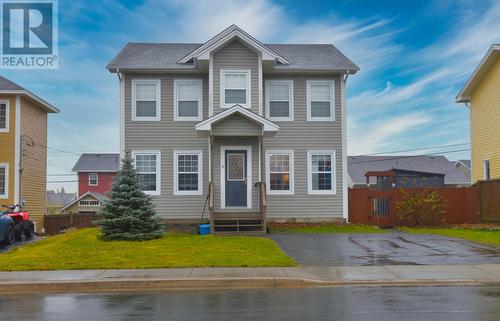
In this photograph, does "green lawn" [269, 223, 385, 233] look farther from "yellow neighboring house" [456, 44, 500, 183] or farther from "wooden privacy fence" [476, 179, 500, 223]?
"yellow neighboring house" [456, 44, 500, 183]

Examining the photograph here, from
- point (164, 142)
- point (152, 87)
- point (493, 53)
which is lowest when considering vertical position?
point (164, 142)

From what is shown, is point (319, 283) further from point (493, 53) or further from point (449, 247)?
point (493, 53)

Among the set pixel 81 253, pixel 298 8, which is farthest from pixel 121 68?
pixel 81 253

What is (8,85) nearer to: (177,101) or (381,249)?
(177,101)

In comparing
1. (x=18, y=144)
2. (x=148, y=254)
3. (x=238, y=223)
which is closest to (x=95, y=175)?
(x=18, y=144)

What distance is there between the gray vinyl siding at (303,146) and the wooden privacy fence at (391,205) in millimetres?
1319

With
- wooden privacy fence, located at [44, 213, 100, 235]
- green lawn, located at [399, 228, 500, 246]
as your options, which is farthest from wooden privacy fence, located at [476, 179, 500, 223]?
wooden privacy fence, located at [44, 213, 100, 235]

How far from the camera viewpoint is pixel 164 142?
73.2ft

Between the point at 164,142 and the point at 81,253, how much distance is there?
874 centimetres

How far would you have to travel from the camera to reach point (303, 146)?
22.6 m

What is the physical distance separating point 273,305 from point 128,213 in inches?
382

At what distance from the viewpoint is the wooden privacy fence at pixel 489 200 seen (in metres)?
23.0

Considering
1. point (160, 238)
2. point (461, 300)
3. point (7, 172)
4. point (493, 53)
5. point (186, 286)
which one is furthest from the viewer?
point (7, 172)

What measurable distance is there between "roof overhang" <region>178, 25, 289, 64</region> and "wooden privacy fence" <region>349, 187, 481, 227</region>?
7.31 metres
